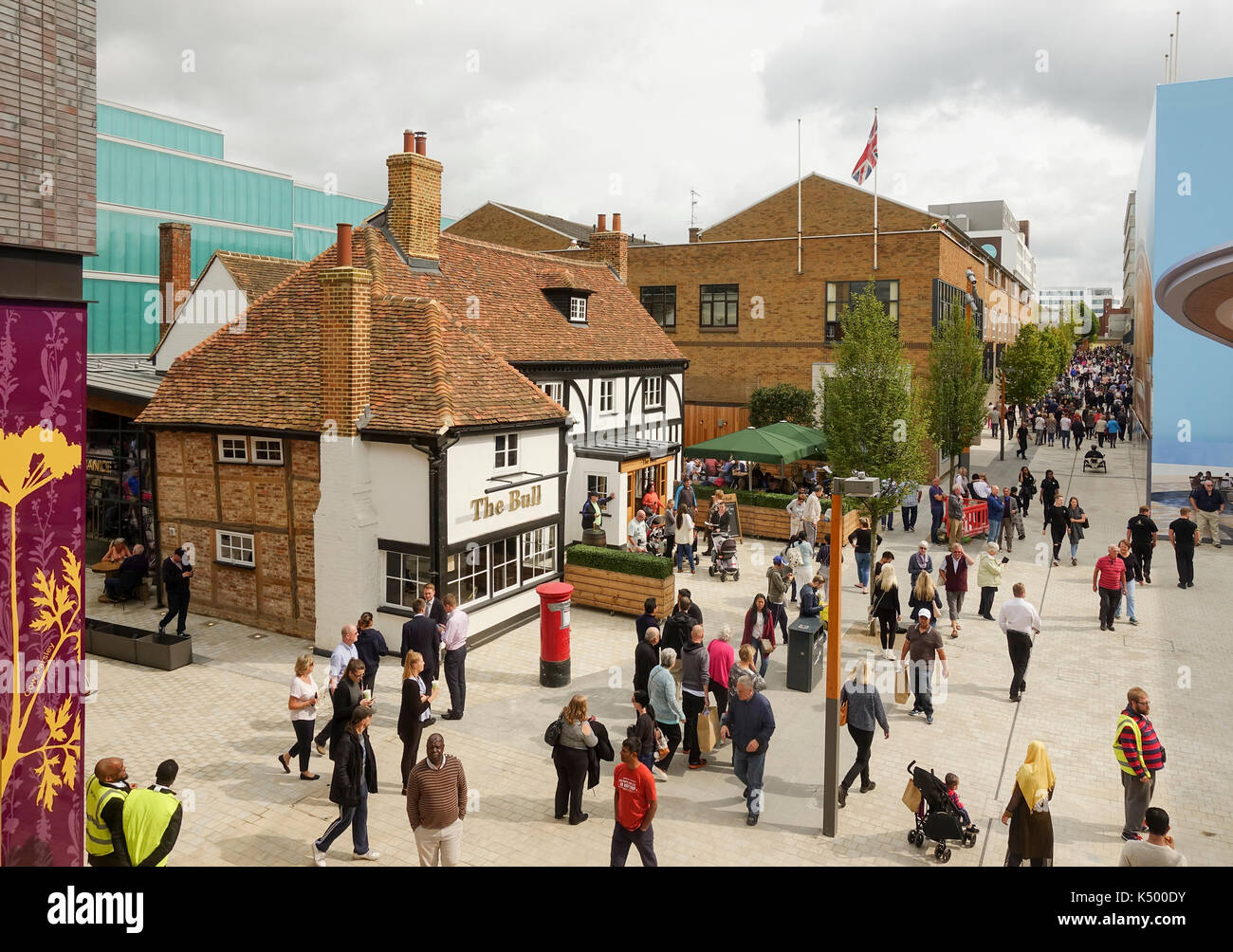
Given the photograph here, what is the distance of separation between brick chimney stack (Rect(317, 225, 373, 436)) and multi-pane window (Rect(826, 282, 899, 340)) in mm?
22418

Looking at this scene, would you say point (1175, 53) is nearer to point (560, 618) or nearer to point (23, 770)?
point (560, 618)

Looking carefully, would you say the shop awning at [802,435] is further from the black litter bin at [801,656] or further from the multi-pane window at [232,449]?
the multi-pane window at [232,449]

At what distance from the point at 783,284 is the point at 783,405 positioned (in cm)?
619

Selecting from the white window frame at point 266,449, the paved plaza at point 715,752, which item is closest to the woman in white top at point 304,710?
the paved plaza at point 715,752

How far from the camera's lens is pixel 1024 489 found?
2392cm

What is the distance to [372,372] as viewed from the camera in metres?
15.0

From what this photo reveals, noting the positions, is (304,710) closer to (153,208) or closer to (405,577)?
(405,577)

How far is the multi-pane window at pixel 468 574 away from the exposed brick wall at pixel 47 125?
781 cm

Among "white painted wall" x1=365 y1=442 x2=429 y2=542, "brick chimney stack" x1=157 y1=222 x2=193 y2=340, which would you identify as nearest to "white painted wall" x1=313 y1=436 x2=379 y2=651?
"white painted wall" x1=365 y1=442 x2=429 y2=542

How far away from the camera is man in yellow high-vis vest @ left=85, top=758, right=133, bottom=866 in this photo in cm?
665

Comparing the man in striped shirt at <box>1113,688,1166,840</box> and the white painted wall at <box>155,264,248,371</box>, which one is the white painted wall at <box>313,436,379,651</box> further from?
the white painted wall at <box>155,264,248,371</box>

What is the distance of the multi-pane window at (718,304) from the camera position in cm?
3659

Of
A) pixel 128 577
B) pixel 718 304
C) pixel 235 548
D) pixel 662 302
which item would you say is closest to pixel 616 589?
pixel 235 548
